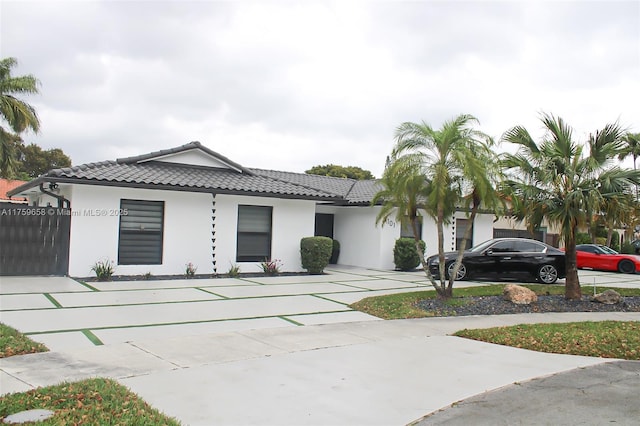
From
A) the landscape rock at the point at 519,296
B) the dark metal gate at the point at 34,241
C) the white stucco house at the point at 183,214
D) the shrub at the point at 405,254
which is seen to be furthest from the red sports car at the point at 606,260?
the dark metal gate at the point at 34,241

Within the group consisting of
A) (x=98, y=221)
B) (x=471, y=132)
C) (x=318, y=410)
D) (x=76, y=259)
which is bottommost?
(x=318, y=410)

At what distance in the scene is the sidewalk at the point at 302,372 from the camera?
480 cm

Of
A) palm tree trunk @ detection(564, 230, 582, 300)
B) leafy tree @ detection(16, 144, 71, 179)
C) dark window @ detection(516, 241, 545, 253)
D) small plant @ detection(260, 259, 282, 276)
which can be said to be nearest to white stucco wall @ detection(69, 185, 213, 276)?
small plant @ detection(260, 259, 282, 276)

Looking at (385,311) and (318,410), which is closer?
(318,410)

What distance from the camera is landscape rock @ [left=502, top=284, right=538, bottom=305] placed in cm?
1167

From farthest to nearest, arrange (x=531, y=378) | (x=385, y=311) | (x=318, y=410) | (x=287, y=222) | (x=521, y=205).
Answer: (x=287, y=222)
(x=521, y=205)
(x=385, y=311)
(x=531, y=378)
(x=318, y=410)

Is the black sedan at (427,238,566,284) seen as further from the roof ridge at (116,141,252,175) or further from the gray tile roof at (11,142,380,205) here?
the roof ridge at (116,141,252,175)

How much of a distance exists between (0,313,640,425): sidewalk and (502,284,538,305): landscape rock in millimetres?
4157

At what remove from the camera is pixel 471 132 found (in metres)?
11.1

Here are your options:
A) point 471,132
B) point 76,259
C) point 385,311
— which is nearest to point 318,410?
point 385,311

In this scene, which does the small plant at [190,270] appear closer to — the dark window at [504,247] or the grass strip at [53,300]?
the grass strip at [53,300]

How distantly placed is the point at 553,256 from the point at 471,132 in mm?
7879

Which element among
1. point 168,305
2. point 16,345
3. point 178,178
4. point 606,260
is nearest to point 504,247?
point 606,260

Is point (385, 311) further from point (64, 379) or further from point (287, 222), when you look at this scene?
point (287, 222)
